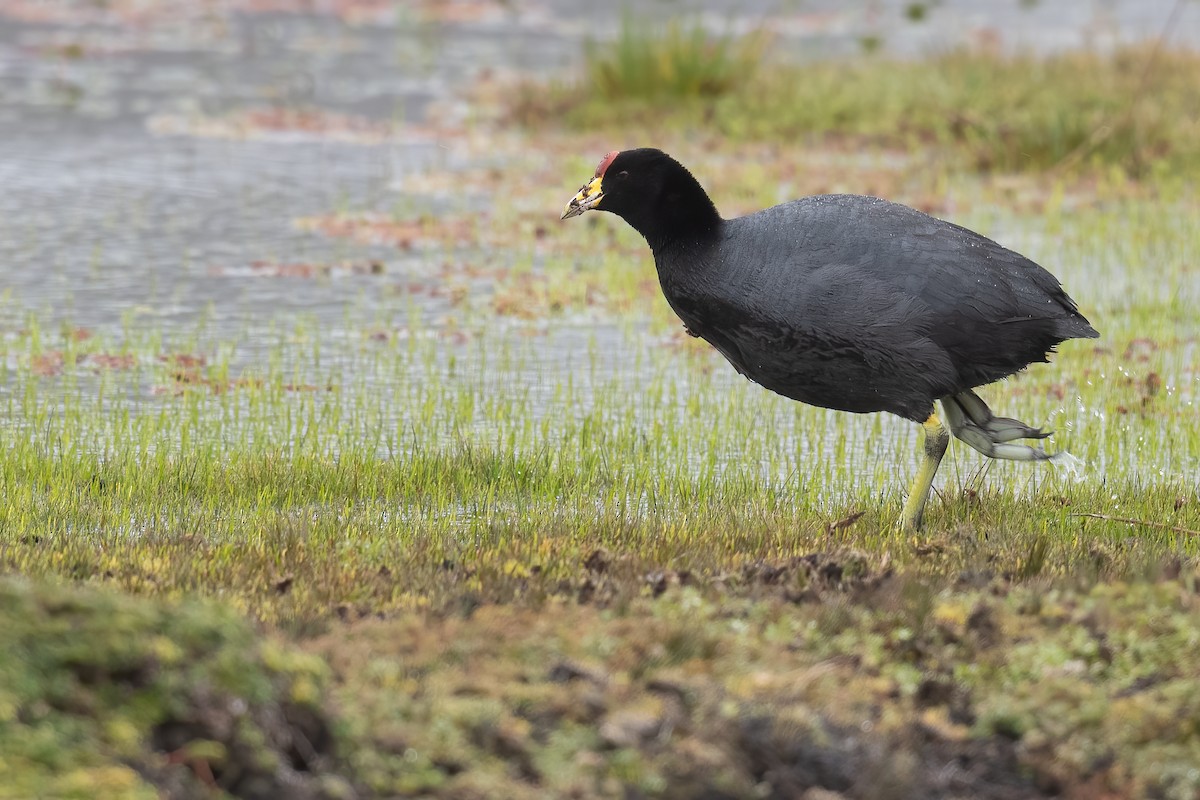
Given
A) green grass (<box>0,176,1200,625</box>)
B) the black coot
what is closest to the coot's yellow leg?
the black coot

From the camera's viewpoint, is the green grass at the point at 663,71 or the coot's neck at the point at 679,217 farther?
the green grass at the point at 663,71

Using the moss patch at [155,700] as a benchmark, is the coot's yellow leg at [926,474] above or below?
above

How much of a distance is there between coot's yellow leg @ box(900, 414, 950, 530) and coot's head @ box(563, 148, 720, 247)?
124 centimetres

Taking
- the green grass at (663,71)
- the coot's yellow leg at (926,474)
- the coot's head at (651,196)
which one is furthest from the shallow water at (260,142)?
the coot's head at (651,196)

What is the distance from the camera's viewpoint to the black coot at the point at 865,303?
22.3 feet

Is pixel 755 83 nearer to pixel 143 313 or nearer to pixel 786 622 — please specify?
pixel 143 313

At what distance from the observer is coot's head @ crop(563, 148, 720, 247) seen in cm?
729

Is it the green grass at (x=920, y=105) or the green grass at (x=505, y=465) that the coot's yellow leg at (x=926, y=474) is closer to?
the green grass at (x=505, y=465)

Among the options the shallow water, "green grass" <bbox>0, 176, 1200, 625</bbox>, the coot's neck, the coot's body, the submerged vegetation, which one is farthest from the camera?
the shallow water

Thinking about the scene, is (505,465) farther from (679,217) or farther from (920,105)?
(920,105)

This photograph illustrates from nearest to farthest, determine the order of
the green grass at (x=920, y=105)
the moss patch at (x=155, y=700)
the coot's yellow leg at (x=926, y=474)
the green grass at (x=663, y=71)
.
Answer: the moss patch at (x=155, y=700)
the coot's yellow leg at (x=926, y=474)
the green grass at (x=920, y=105)
the green grass at (x=663, y=71)

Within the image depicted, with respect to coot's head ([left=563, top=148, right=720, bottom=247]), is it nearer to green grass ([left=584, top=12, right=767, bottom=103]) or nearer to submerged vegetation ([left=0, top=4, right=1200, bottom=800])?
submerged vegetation ([left=0, top=4, right=1200, bottom=800])

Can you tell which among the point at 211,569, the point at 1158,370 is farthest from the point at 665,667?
the point at 1158,370

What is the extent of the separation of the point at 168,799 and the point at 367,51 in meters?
23.5
